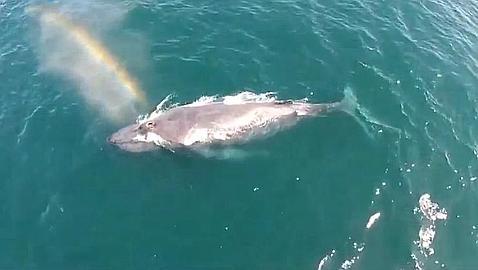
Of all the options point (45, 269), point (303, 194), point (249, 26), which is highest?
point (249, 26)

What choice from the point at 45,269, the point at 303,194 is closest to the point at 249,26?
the point at 303,194

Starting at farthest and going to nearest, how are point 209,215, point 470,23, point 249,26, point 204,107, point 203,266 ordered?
point 470,23, point 249,26, point 204,107, point 209,215, point 203,266

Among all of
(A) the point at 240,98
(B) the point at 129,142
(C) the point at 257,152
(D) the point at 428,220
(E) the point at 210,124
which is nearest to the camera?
(D) the point at 428,220

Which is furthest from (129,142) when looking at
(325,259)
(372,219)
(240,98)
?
(372,219)

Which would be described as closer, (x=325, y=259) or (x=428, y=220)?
(x=325, y=259)

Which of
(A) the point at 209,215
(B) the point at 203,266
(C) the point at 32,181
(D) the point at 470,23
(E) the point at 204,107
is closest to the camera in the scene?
(B) the point at 203,266

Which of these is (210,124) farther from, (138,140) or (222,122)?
(138,140)

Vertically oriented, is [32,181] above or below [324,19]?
below

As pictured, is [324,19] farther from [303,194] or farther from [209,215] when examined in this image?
[209,215]
